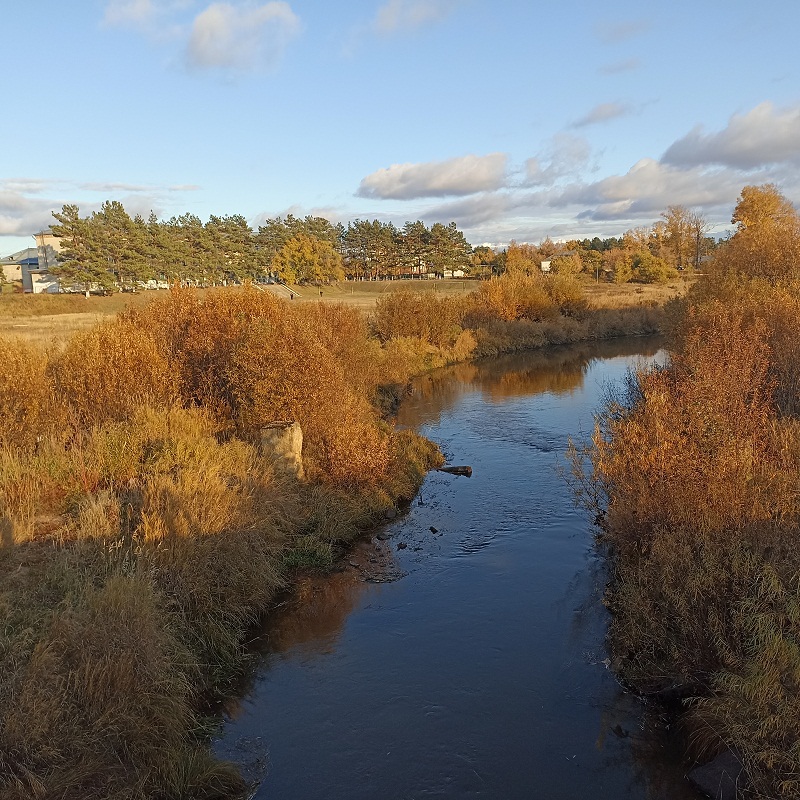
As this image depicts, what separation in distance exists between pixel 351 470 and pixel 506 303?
3451 cm

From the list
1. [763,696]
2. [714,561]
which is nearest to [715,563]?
[714,561]

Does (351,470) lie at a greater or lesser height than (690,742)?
greater

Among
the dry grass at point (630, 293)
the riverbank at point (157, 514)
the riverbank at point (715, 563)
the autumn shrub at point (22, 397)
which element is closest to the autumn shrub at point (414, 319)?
the riverbank at point (157, 514)

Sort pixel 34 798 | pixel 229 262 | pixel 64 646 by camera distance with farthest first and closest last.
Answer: pixel 229 262 → pixel 64 646 → pixel 34 798

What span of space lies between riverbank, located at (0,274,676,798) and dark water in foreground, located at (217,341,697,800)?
2.77ft

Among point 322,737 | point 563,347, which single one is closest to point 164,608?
point 322,737

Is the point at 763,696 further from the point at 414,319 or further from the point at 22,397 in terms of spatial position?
the point at 414,319

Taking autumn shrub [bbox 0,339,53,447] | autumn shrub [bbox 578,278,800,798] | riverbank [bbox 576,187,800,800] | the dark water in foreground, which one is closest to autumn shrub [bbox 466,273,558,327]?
the dark water in foreground

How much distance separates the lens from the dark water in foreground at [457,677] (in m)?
7.49

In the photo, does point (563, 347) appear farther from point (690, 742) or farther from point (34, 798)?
point (34, 798)

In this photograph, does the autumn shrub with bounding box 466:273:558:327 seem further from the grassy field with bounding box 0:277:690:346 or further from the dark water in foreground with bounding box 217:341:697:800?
the dark water in foreground with bounding box 217:341:697:800

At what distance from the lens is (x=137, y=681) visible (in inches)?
289

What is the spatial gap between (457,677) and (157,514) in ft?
17.5

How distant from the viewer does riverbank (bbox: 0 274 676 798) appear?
6824 mm
